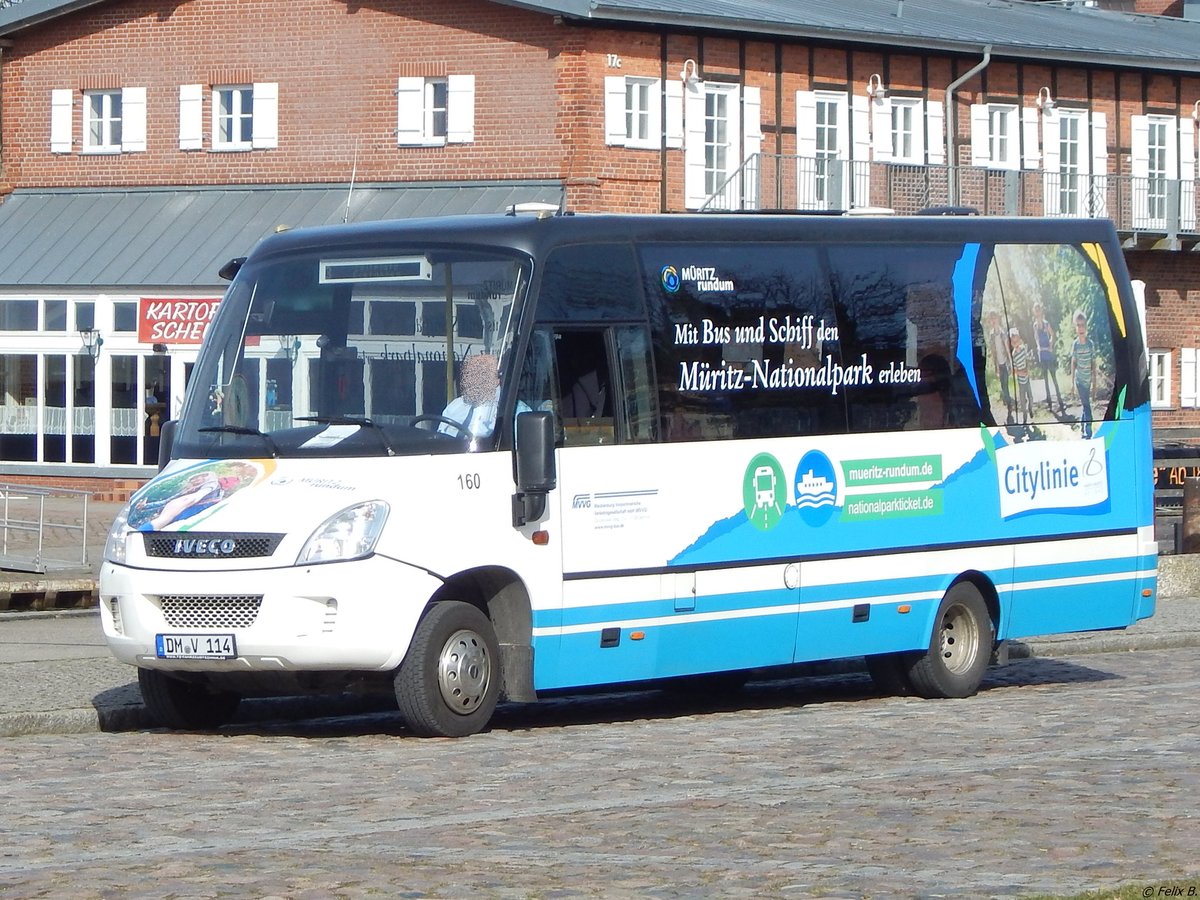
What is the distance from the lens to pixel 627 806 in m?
10.1

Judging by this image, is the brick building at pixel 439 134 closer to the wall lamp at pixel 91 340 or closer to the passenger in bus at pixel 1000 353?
the wall lamp at pixel 91 340

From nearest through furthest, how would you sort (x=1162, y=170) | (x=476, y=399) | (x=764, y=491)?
(x=476, y=399) < (x=764, y=491) < (x=1162, y=170)

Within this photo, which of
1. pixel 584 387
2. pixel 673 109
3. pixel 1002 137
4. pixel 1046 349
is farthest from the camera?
pixel 1002 137

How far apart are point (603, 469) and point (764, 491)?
50.9 inches

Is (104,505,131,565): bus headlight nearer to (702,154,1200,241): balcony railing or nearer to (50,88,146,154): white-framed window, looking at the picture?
(702,154,1200,241): balcony railing

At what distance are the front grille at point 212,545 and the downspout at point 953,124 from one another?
1144 inches

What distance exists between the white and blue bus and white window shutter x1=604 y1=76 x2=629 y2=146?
20.4 meters

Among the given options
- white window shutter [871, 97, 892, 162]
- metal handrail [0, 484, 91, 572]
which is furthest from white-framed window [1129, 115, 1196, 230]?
metal handrail [0, 484, 91, 572]

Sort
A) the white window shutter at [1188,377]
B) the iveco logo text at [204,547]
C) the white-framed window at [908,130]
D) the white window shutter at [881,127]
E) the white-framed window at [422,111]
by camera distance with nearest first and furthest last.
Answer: the iveco logo text at [204,547] < the white-framed window at [422,111] < the white window shutter at [881,127] < the white-framed window at [908,130] < the white window shutter at [1188,377]

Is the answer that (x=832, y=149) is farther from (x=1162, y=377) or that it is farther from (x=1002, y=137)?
(x=1162, y=377)

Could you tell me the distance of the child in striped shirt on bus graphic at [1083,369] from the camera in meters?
16.5

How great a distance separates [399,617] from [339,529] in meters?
0.55

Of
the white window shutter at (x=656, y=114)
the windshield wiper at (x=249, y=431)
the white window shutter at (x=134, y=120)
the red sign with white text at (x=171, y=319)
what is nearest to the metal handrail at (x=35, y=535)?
the red sign with white text at (x=171, y=319)

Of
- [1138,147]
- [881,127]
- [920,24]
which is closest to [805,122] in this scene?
[881,127]
